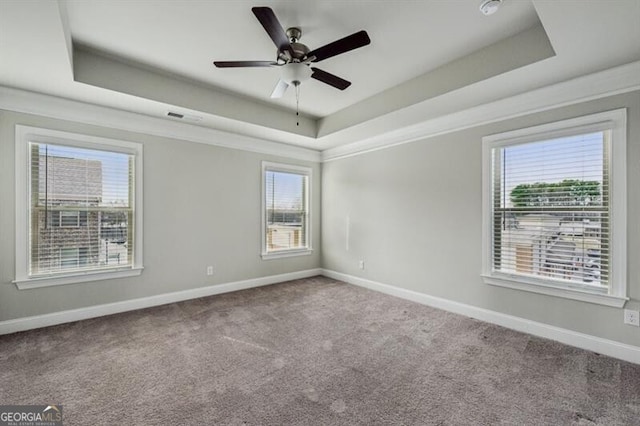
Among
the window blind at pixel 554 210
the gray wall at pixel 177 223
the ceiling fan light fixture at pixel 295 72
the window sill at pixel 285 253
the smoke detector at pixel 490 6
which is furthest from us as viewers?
the window sill at pixel 285 253

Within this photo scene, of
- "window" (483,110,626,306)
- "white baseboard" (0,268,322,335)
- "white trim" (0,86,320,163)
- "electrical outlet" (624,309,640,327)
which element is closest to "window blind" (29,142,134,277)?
"white trim" (0,86,320,163)

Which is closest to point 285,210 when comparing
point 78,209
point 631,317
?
point 78,209

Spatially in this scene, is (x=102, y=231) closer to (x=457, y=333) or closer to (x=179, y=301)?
(x=179, y=301)

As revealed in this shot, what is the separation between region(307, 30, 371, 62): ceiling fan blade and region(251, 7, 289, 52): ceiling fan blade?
0.78ft

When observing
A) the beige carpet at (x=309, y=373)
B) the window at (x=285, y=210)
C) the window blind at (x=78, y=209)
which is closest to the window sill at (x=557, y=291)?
the beige carpet at (x=309, y=373)

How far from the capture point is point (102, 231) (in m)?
3.48

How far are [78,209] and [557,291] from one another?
5.18 meters

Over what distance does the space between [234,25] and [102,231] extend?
284 cm

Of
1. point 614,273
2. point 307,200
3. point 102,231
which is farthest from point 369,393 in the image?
point 307,200

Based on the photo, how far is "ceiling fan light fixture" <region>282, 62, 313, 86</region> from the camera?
92.1 inches

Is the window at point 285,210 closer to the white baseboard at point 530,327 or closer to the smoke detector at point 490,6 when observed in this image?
the white baseboard at point 530,327

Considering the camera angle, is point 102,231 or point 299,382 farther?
point 102,231

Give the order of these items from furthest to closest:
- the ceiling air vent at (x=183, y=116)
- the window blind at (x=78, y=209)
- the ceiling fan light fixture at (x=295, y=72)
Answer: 1. the ceiling air vent at (x=183, y=116)
2. the window blind at (x=78, y=209)
3. the ceiling fan light fixture at (x=295, y=72)
